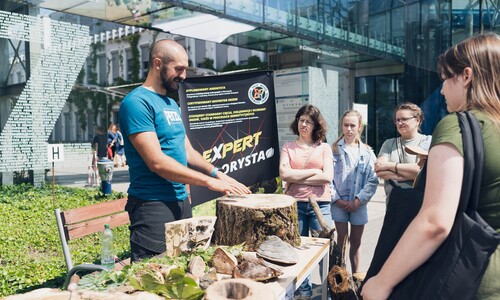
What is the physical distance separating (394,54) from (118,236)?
11.2 metres

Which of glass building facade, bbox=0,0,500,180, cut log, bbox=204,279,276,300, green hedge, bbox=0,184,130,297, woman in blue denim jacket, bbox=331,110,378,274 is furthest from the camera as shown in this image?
glass building facade, bbox=0,0,500,180

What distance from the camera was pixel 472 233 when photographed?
122 centimetres

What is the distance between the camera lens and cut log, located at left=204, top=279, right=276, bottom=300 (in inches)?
52.3

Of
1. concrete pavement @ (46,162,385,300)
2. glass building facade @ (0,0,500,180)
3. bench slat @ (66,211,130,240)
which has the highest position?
glass building facade @ (0,0,500,180)

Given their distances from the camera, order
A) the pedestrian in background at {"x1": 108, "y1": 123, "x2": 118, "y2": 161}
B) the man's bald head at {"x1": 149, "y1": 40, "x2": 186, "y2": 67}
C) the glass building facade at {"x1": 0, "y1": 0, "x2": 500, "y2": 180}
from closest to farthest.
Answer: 1. the man's bald head at {"x1": 149, "y1": 40, "x2": 186, "y2": 67}
2. the glass building facade at {"x1": 0, "y1": 0, "x2": 500, "y2": 180}
3. the pedestrian in background at {"x1": 108, "y1": 123, "x2": 118, "y2": 161}

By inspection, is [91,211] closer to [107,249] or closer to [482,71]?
[107,249]

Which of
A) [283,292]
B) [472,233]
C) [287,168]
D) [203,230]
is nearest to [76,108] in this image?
[287,168]

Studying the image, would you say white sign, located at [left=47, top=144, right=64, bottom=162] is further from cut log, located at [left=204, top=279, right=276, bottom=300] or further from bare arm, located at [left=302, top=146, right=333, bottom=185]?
cut log, located at [left=204, top=279, right=276, bottom=300]

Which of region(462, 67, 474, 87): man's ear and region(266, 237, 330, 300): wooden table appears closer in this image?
region(462, 67, 474, 87): man's ear

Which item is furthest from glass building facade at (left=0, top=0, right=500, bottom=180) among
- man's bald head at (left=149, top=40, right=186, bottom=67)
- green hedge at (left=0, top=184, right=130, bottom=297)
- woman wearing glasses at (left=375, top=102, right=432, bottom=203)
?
man's bald head at (left=149, top=40, right=186, bottom=67)

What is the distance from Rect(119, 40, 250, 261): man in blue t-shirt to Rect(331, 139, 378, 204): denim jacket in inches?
76.0

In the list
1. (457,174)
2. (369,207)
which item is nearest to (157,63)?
(457,174)

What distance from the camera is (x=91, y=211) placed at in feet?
10.9

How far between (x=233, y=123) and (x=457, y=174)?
216 cm
